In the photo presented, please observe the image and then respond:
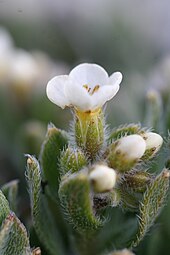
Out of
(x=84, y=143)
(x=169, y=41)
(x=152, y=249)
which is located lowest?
(x=152, y=249)

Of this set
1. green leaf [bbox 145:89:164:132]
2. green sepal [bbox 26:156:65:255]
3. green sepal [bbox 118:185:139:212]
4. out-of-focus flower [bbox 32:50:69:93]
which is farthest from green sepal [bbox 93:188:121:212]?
out-of-focus flower [bbox 32:50:69:93]

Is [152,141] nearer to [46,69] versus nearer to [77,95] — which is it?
[77,95]

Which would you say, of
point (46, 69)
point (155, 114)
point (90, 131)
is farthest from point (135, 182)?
point (46, 69)

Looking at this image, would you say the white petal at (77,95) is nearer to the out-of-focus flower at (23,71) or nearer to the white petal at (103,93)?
the white petal at (103,93)

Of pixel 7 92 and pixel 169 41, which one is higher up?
pixel 169 41

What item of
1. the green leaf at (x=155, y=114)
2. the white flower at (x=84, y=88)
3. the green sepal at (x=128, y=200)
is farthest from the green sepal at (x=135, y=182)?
the green leaf at (x=155, y=114)

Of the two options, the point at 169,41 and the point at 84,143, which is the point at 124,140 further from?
the point at 169,41

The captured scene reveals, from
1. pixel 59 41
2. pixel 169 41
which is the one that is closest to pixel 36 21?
pixel 59 41
